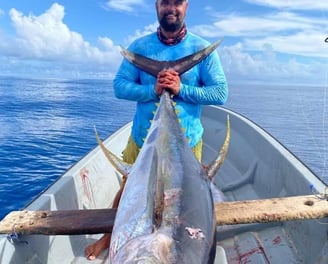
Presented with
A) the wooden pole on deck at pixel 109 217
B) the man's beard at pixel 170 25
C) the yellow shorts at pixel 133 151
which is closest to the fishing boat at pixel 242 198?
the wooden pole on deck at pixel 109 217

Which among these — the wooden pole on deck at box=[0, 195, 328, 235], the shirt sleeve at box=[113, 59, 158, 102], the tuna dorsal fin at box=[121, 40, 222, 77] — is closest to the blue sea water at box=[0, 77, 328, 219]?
the wooden pole on deck at box=[0, 195, 328, 235]

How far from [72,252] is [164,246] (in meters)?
1.93

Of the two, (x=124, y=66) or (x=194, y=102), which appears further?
(x=124, y=66)

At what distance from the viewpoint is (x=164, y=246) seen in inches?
60.0

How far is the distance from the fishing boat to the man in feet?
1.63

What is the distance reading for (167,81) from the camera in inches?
115

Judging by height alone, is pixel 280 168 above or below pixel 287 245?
above

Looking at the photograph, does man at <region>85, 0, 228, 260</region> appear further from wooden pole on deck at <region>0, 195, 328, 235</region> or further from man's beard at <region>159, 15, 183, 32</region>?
wooden pole on deck at <region>0, 195, 328, 235</region>

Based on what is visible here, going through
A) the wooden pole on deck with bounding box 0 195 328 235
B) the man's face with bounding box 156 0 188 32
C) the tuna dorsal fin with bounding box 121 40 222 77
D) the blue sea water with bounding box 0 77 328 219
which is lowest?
the blue sea water with bounding box 0 77 328 219

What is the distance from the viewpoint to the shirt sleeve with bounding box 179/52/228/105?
3.04 m

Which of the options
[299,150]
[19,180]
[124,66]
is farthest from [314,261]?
[299,150]

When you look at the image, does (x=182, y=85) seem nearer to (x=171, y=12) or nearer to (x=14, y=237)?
(x=171, y=12)

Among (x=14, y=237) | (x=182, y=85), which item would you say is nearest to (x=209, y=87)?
(x=182, y=85)

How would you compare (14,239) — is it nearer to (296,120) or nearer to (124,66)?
(124,66)
